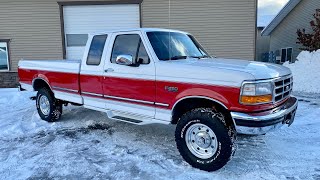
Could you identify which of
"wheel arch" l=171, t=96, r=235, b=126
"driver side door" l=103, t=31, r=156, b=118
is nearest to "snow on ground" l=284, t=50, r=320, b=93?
"wheel arch" l=171, t=96, r=235, b=126

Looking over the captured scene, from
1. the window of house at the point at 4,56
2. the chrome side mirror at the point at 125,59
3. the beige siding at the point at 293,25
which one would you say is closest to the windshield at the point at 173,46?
the chrome side mirror at the point at 125,59

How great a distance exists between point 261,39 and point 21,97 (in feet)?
97.5

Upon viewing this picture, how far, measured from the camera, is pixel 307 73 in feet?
43.7

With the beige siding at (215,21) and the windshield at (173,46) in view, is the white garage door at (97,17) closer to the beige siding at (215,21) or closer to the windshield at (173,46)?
the beige siding at (215,21)

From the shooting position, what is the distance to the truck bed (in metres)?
6.42

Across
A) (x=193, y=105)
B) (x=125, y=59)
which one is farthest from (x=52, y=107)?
(x=193, y=105)

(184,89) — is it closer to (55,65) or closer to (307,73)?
(55,65)

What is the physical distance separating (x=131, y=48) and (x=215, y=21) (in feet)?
32.5

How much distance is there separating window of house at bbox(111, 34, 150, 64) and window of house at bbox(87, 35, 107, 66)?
1.21 ft

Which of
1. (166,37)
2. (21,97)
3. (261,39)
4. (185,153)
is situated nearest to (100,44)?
(166,37)

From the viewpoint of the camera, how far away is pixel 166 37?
214 inches

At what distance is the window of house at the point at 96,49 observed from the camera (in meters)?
5.89

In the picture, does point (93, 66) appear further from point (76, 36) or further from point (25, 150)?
point (76, 36)

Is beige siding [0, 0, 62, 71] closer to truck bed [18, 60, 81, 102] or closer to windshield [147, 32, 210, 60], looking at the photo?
truck bed [18, 60, 81, 102]
